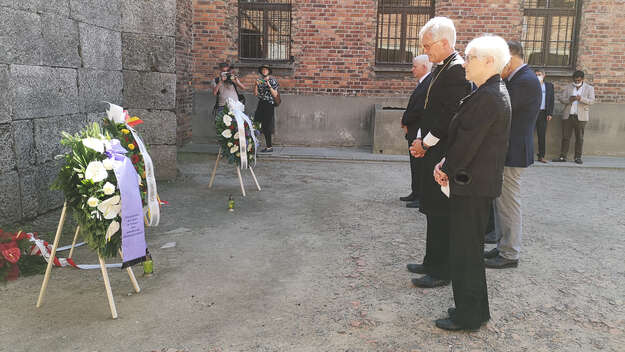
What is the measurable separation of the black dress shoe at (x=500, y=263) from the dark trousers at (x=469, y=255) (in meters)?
1.35

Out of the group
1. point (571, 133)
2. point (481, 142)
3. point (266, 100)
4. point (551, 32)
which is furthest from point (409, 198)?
point (551, 32)

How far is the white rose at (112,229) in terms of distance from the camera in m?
3.59

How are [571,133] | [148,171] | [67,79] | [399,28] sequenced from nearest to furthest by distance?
[148,171]
[67,79]
[571,133]
[399,28]

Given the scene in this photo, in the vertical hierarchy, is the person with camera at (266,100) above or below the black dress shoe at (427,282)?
above

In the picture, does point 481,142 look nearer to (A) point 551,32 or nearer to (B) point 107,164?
(B) point 107,164

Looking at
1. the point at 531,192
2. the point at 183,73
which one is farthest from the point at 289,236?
the point at 183,73

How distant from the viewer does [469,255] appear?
11.3 feet

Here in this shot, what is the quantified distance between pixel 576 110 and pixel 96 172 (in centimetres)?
1098

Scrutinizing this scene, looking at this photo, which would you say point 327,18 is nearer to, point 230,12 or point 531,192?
point 230,12

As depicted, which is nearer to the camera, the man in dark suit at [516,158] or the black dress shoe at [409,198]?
the man in dark suit at [516,158]

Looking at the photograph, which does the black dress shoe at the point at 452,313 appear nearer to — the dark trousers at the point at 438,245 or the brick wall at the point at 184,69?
the dark trousers at the point at 438,245

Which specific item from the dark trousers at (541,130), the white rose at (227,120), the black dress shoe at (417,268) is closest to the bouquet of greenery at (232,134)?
the white rose at (227,120)

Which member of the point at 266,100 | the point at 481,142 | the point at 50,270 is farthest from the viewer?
the point at 266,100

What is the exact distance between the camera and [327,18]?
41.1 feet
